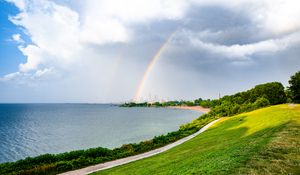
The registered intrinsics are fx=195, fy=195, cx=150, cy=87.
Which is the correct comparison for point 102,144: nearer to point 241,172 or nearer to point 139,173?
point 139,173

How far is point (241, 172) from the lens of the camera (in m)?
8.20

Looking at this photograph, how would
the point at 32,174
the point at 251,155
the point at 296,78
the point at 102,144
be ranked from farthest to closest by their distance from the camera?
the point at 296,78, the point at 102,144, the point at 32,174, the point at 251,155

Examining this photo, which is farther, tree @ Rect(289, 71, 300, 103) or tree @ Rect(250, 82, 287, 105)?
tree @ Rect(250, 82, 287, 105)

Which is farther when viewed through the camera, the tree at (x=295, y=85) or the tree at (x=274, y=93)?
the tree at (x=274, y=93)

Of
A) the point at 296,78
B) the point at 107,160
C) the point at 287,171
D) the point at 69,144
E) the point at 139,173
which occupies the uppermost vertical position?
the point at 296,78

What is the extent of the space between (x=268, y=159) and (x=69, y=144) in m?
43.6

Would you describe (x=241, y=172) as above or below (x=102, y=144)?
above

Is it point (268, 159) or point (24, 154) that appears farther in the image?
point (24, 154)

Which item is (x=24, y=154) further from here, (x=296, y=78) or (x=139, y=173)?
(x=296, y=78)

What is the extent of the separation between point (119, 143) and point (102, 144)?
370 cm

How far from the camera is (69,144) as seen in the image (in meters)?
44.7

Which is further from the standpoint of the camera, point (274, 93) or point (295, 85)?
point (274, 93)

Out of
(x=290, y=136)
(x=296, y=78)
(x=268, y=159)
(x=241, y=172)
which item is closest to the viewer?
(x=241, y=172)

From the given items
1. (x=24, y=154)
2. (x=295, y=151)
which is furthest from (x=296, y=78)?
(x=24, y=154)
